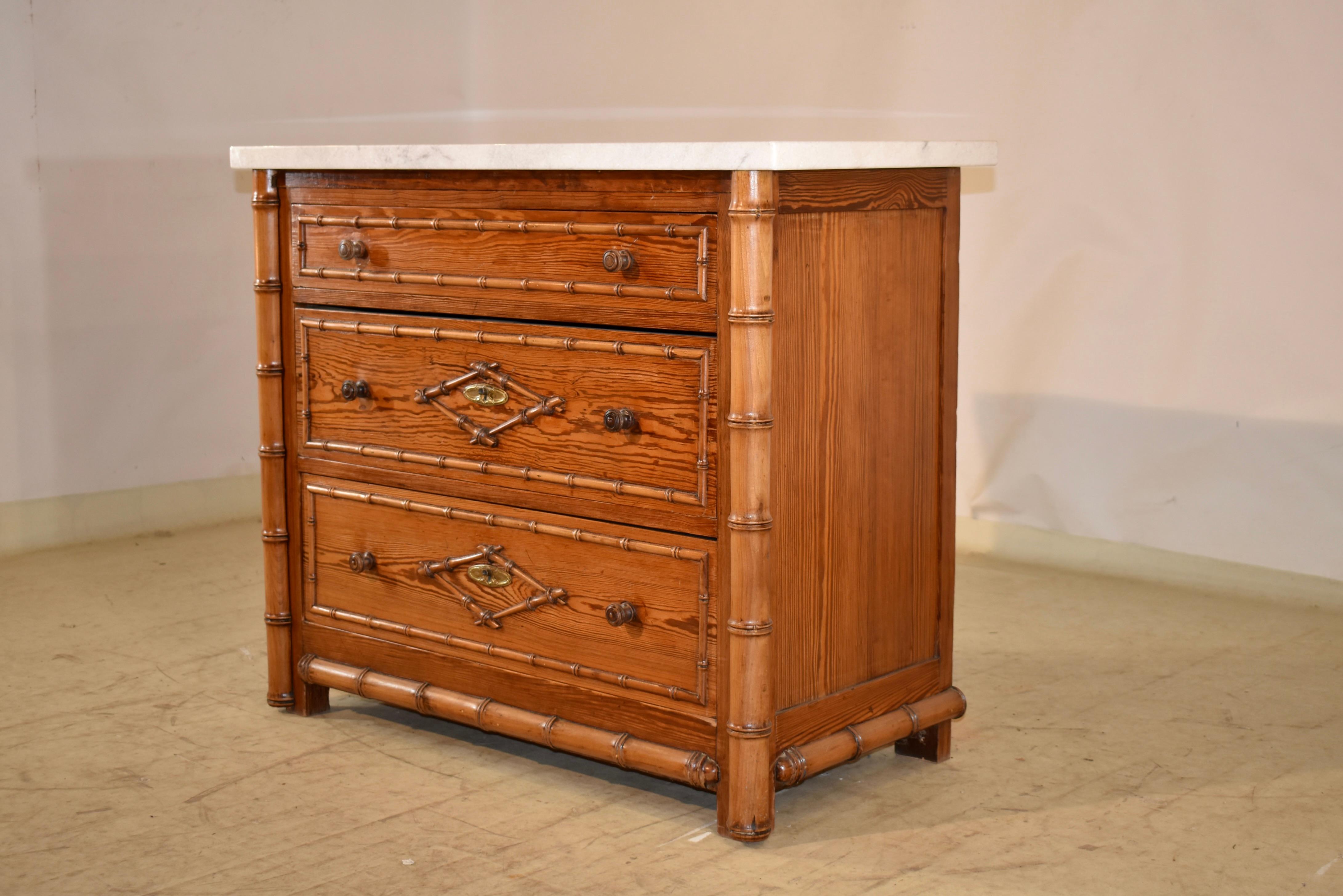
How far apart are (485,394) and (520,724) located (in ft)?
1.86

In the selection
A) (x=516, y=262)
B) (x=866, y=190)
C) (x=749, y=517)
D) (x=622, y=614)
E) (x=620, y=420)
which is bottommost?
(x=622, y=614)

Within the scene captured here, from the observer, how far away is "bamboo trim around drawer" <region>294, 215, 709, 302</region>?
6.92ft

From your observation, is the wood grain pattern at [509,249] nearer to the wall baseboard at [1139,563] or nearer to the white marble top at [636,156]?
the white marble top at [636,156]

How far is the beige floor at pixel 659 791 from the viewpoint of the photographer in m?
2.05

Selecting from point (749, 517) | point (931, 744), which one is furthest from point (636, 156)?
point (931, 744)

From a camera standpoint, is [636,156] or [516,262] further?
[516,262]

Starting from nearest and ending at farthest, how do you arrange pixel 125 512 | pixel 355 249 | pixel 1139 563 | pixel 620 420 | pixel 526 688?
pixel 620 420
pixel 526 688
pixel 355 249
pixel 1139 563
pixel 125 512

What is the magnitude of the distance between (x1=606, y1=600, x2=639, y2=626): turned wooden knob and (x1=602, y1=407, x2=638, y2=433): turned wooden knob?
0.28 m

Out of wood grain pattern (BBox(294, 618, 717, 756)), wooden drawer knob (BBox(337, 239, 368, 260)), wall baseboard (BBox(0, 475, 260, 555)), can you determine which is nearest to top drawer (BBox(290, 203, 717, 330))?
wooden drawer knob (BBox(337, 239, 368, 260))

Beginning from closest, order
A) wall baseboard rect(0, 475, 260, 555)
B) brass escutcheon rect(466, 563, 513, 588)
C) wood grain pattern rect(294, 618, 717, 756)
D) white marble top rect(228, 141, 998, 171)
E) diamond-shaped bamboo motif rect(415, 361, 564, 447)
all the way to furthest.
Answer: white marble top rect(228, 141, 998, 171)
wood grain pattern rect(294, 618, 717, 756)
diamond-shaped bamboo motif rect(415, 361, 564, 447)
brass escutcheon rect(466, 563, 513, 588)
wall baseboard rect(0, 475, 260, 555)

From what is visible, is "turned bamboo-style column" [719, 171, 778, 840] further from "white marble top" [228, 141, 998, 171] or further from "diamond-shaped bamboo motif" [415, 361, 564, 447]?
"diamond-shaped bamboo motif" [415, 361, 564, 447]

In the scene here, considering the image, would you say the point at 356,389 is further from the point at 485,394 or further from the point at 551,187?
the point at 551,187

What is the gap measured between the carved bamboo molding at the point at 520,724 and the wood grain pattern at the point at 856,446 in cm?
20

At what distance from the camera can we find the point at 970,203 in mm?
4125
